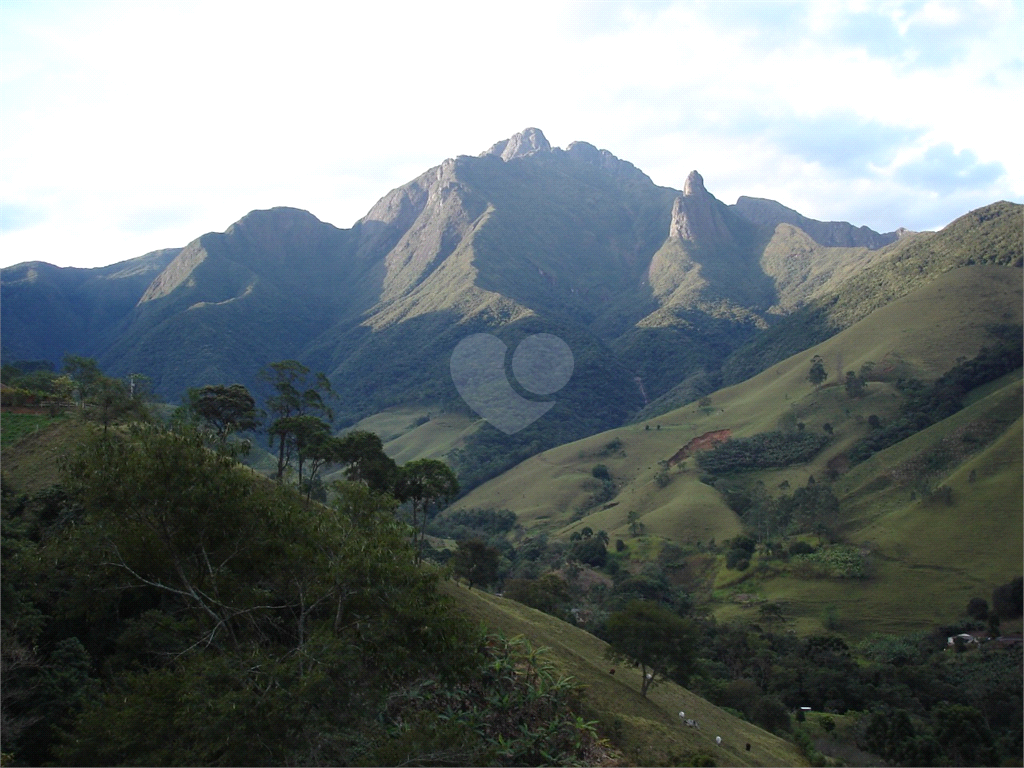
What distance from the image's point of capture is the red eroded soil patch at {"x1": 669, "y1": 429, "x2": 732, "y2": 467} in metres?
119

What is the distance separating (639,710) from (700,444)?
97.2 m

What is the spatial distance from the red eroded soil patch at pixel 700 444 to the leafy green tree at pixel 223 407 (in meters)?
87.6

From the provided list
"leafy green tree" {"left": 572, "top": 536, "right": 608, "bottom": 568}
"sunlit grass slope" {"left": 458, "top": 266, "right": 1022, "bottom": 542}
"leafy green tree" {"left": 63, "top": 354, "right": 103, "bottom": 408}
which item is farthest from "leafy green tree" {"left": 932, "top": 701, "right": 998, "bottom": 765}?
"sunlit grass slope" {"left": 458, "top": 266, "right": 1022, "bottom": 542}

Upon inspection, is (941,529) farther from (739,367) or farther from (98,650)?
(739,367)

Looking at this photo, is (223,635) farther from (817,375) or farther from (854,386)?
(817,375)

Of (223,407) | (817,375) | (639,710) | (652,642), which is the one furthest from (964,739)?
Result: (817,375)

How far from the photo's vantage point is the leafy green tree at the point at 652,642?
32719 mm

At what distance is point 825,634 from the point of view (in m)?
63.9

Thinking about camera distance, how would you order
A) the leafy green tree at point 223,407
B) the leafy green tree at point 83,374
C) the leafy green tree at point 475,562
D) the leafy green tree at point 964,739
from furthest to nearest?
the leafy green tree at point 475,562, the leafy green tree at point 964,739, the leafy green tree at point 223,407, the leafy green tree at point 83,374

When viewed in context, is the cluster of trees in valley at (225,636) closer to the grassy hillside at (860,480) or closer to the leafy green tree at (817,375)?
the grassy hillside at (860,480)

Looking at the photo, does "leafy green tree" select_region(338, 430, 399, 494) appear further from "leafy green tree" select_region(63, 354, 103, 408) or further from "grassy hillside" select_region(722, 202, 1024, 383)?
"grassy hillside" select_region(722, 202, 1024, 383)

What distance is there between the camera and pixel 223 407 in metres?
39.2

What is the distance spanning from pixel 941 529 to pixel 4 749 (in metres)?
81.5

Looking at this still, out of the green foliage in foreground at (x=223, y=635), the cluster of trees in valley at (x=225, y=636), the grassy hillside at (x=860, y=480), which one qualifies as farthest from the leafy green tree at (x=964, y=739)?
the green foliage in foreground at (x=223, y=635)
